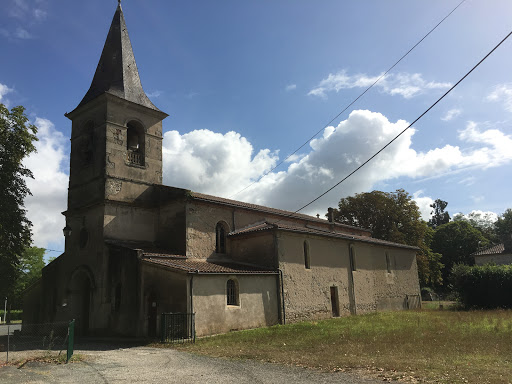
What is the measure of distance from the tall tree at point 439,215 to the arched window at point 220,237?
73.9 meters

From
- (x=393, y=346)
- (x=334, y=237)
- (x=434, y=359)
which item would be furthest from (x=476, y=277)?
(x=434, y=359)

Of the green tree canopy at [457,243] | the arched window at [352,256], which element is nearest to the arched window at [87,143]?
the arched window at [352,256]

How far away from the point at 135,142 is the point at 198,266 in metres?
9.86

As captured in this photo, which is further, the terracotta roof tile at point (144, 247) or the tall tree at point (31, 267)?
the tall tree at point (31, 267)

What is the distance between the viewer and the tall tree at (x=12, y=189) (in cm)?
2083

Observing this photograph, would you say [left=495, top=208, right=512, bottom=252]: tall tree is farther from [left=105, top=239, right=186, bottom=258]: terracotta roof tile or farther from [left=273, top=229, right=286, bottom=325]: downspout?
[left=105, top=239, right=186, bottom=258]: terracotta roof tile

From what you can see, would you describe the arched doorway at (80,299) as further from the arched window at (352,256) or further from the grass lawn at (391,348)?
the arched window at (352,256)

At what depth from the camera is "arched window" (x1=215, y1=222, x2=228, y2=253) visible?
75.1 ft

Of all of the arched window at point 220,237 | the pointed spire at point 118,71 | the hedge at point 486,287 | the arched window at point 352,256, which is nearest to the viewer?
the arched window at point 220,237

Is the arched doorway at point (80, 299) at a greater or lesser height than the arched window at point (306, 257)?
lesser

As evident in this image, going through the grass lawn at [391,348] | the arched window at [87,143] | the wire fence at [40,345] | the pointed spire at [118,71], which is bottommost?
the grass lawn at [391,348]

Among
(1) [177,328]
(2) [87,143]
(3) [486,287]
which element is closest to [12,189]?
(2) [87,143]

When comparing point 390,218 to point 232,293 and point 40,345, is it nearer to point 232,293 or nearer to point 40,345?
point 232,293

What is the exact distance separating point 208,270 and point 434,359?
10.0 meters
